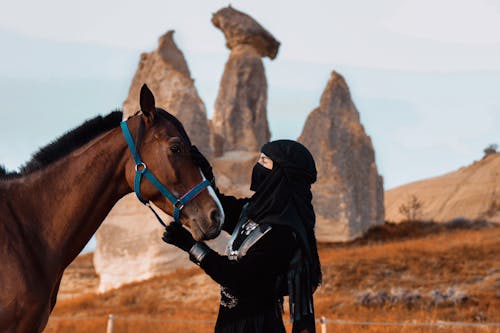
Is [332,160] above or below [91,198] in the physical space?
above

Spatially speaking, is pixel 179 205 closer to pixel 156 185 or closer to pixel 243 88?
pixel 156 185

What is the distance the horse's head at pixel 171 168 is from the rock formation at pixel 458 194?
169ft

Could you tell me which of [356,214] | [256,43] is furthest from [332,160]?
[256,43]

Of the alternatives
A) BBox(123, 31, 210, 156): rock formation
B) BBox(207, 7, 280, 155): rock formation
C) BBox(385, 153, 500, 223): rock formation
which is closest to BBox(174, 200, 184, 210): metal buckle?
BBox(123, 31, 210, 156): rock formation

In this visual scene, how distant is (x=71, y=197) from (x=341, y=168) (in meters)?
27.9

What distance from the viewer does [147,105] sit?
12.8 feet

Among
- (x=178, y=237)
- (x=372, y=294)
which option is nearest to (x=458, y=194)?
(x=372, y=294)

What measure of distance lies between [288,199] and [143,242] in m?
21.8

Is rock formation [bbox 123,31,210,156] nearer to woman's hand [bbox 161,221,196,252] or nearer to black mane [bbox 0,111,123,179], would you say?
black mane [bbox 0,111,123,179]

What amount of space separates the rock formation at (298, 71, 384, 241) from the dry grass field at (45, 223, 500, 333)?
404 centimetres

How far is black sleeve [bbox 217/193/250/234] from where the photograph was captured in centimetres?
420

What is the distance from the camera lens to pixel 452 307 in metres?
16.2

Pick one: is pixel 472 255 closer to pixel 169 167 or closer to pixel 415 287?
pixel 415 287

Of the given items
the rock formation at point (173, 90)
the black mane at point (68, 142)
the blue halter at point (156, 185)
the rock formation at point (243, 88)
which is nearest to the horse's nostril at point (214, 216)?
the blue halter at point (156, 185)
